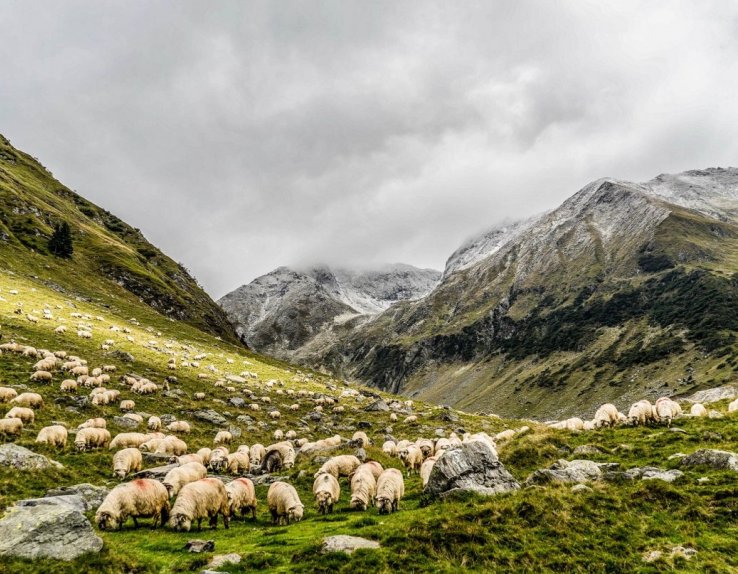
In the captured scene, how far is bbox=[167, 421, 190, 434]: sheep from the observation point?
3591 cm

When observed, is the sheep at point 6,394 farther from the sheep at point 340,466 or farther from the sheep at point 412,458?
the sheep at point 412,458

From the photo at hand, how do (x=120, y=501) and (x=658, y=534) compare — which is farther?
(x=120, y=501)

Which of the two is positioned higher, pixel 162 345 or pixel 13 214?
pixel 13 214

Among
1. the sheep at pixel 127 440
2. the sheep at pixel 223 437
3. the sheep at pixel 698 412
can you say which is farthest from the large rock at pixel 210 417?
the sheep at pixel 698 412

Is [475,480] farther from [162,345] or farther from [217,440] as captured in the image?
[162,345]

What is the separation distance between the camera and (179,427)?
119 feet

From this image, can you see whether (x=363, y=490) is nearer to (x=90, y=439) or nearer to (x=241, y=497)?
(x=241, y=497)

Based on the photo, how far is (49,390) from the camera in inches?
1411

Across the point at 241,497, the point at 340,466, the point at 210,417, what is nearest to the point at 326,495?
the point at 241,497

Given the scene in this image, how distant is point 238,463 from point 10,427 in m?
13.1

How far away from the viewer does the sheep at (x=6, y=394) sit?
29844 millimetres

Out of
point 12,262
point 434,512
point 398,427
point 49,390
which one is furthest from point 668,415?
point 12,262

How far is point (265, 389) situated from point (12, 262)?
76.9 metres

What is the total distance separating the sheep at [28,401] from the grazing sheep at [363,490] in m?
24.2
